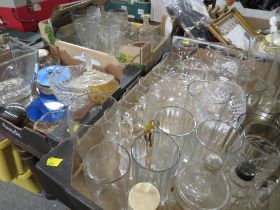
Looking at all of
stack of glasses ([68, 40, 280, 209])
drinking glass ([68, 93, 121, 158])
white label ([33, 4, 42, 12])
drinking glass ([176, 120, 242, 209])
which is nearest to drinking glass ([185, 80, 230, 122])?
stack of glasses ([68, 40, 280, 209])

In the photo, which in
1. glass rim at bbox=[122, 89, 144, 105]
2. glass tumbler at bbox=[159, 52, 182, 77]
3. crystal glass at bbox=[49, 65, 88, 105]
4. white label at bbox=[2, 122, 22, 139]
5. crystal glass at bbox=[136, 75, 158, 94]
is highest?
glass tumbler at bbox=[159, 52, 182, 77]

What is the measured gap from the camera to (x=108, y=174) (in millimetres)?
545

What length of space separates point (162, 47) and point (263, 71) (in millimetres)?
484

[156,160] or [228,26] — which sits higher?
[228,26]

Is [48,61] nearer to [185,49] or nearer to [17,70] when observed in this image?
[17,70]

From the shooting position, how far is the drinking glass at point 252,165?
0.47 m

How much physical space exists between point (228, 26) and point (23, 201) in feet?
5.03

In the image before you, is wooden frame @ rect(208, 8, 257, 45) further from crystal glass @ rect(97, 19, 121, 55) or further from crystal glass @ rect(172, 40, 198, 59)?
crystal glass @ rect(97, 19, 121, 55)

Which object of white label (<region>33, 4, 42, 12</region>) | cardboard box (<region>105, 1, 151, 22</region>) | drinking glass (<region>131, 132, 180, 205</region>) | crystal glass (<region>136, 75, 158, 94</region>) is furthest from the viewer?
cardboard box (<region>105, 1, 151, 22</region>)

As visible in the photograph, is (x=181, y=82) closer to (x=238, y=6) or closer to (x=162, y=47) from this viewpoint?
(x=162, y=47)

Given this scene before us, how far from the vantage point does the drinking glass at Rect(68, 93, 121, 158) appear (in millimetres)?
570

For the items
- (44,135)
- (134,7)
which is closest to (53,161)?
(44,135)

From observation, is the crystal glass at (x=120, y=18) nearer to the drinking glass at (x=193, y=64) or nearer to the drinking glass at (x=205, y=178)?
the drinking glass at (x=193, y=64)

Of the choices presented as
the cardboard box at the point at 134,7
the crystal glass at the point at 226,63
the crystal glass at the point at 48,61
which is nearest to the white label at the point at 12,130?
the crystal glass at the point at 48,61
